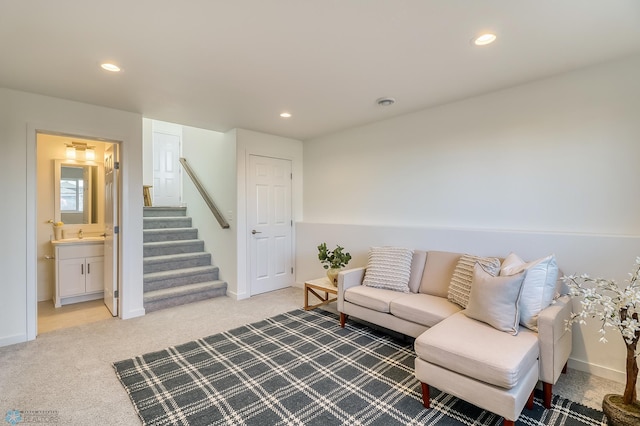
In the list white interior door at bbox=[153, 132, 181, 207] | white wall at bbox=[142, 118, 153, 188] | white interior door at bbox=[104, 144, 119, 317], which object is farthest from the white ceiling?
white interior door at bbox=[153, 132, 181, 207]

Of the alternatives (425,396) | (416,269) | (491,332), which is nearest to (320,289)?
(416,269)

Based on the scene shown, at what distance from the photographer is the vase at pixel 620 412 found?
1.55 m

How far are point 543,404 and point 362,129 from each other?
336cm

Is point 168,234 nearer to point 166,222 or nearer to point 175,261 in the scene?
point 166,222

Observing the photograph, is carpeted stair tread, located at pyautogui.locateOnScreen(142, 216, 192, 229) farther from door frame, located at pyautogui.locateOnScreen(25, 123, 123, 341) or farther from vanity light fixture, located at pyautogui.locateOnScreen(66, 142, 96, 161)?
door frame, located at pyautogui.locateOnScreen(25, 123, 123, 341)

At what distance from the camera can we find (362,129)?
13.6ft

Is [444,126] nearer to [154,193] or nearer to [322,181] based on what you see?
[322,181]

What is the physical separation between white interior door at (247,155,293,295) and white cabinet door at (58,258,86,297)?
2.28 m

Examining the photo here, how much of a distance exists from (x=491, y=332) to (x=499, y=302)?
21 cm

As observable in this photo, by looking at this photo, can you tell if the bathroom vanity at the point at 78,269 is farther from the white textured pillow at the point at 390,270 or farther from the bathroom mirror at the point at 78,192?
the white textured pillow at the point at 390,270

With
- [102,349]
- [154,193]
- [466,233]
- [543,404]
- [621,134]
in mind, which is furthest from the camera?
[154,193]

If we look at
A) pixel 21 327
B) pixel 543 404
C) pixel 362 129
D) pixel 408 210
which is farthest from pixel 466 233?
pixel 21 327

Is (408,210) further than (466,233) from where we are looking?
Yes

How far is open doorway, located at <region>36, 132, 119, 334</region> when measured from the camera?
12.3 ft
